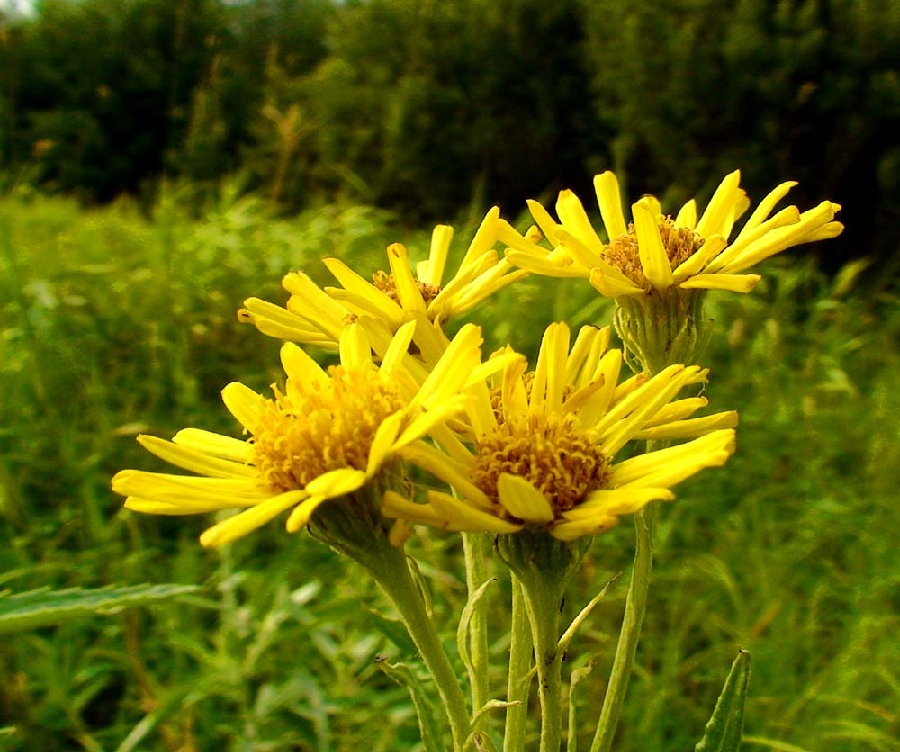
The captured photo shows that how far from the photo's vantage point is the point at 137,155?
78.1 feet

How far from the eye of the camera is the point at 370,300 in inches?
48.4

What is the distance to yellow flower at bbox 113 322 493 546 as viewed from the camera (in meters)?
0.84

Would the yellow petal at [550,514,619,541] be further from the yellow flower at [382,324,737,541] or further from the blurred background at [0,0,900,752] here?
the blurred background at [0,0,900,752]

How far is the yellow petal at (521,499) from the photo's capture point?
83cm

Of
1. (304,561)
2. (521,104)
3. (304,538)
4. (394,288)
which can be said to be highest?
(521,104)

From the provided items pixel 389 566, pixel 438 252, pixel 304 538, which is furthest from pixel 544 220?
pixel 304 538

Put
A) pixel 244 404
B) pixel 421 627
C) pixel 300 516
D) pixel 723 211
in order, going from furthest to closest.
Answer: pixel 723 211 < pixel 244 404 < pixel 421 627 < pixel 300 516

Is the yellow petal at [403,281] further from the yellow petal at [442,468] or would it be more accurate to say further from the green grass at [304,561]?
the green grass at [304,561]

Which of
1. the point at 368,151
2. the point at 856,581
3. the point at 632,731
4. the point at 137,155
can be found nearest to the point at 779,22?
the point at 368,151

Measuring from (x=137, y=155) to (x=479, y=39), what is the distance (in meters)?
13.6

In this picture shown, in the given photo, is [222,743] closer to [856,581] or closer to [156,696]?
[156,696]

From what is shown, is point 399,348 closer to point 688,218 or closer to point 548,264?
point 548,264

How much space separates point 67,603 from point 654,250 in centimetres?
90

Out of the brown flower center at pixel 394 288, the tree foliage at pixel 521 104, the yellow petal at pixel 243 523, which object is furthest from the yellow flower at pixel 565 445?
the tree foliage at pixel 521 104
